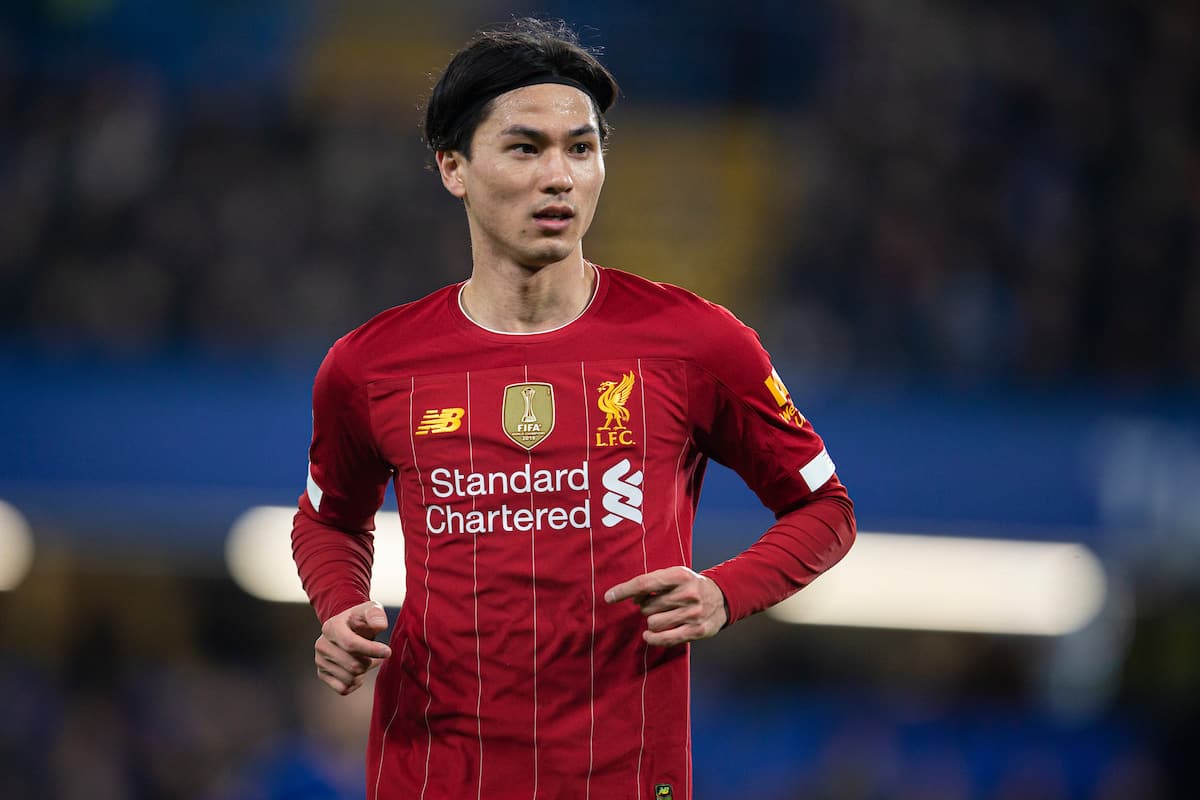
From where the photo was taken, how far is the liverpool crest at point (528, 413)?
298cm

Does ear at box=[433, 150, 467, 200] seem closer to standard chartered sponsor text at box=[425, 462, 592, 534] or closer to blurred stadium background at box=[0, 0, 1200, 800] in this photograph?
standard chartered sponsor text at box=[425, 462, 592, 534]

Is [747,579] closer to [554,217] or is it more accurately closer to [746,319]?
[554,217]

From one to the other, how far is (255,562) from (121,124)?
3.09 metres

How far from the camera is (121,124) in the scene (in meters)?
9.99

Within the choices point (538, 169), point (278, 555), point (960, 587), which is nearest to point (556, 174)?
point (538, 169)

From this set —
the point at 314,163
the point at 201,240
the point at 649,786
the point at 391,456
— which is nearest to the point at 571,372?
the point at 391,456

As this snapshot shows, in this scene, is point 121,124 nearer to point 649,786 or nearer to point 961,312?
point 961,312

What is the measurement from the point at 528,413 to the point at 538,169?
471 millimetres

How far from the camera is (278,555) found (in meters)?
8.76

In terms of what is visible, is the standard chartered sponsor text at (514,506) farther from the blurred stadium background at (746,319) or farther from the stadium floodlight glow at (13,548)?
the stadium floodlight glow at (13,548)

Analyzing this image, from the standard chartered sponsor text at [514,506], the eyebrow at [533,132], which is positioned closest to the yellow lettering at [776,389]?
the standard chartered sponsor text at [514,506]

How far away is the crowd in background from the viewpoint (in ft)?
29.6

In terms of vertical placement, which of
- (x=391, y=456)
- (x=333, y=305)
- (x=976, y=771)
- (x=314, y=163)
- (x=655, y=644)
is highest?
(x=314, y=163)

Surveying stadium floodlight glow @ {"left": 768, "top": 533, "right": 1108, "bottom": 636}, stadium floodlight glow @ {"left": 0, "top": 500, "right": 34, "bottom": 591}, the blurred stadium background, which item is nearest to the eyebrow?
the blurred stadium background
